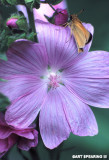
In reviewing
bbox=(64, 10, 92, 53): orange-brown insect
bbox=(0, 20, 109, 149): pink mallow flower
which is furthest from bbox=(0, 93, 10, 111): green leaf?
bbox=(64, 10, 92, 53): orange-brown insect

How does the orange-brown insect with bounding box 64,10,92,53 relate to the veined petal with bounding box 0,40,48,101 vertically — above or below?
above

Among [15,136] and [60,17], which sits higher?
[60,17]

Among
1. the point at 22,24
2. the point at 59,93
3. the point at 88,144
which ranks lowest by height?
the point at 88,144

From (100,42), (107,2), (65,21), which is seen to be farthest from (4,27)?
(107,2)

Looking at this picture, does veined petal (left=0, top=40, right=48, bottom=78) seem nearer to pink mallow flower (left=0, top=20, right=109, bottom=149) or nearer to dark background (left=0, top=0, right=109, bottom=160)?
pink mallow flower (left=0, top=20, right=109, bottom=149)

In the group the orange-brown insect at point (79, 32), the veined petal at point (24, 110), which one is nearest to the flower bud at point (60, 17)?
the orange-brown insect at point (79, 32)

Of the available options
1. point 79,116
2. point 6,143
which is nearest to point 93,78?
point 79,116

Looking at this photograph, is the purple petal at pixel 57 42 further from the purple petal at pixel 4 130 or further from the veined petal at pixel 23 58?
the purple petal at pixel 4 130

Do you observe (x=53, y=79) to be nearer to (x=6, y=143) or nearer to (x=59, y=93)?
(x=59, y=93)

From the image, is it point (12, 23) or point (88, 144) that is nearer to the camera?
point (12, 23)
